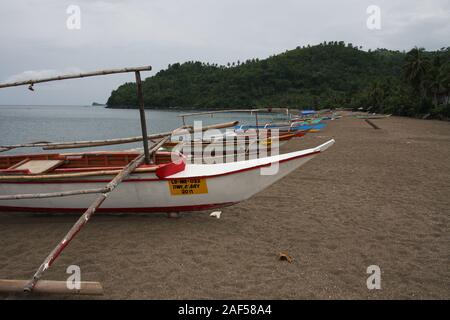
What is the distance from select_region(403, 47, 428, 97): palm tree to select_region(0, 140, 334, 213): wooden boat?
5480cm

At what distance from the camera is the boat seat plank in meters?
6.70

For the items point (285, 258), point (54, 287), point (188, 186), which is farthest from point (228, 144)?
point (54, 287)

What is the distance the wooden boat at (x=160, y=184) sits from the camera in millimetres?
5949

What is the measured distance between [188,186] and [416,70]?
5598 centimetres

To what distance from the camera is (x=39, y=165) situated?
7.10 metres

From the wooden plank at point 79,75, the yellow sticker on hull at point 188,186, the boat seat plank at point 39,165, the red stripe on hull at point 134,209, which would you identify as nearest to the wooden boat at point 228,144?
the boat seat plank at point 39,165

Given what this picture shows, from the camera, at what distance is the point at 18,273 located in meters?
4.82

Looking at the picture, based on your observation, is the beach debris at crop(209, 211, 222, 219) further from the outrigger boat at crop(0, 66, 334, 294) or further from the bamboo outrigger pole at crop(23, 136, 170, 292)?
the bamboo outrigger pole at crop(23, 136, 170, 292)

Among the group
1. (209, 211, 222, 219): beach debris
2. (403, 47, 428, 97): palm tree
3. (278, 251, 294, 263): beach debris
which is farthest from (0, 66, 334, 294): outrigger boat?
(403, 47, 428, 97): palm tree
